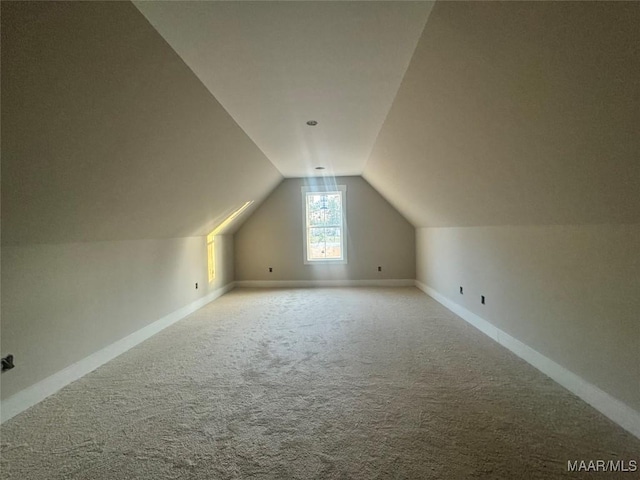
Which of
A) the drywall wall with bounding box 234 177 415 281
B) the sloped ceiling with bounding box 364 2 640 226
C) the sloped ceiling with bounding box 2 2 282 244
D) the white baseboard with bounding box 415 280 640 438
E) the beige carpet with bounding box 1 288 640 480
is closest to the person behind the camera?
the sloped ceiling with bounding box 364 2 640 226

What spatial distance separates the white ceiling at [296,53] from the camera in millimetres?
1479

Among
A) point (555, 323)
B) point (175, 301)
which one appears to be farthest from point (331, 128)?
point (175, 301)

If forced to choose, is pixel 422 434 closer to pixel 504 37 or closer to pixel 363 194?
pixel 504 37

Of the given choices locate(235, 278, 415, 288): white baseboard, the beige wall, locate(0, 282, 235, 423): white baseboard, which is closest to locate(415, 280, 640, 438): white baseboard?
the beige wall

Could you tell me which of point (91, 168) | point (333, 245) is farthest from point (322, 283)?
point (91, 168)

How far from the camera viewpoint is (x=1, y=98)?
4.00 feet

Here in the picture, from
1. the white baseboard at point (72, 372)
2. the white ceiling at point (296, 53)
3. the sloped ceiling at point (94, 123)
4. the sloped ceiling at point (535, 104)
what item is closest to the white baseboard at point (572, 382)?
the sloped ceiling at point (535, 104)

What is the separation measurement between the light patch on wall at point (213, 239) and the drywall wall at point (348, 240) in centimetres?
86

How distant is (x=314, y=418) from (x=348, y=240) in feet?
15.5

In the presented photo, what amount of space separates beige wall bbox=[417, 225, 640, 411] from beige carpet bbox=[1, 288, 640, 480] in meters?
0.26

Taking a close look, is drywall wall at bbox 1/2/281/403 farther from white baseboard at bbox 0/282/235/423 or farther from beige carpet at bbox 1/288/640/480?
beige carpet at bbox 1/288/640/480

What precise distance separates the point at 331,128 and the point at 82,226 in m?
2.39

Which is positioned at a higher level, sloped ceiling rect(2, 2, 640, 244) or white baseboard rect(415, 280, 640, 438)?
sloped ceiling rect(2, 2, 640, 244)

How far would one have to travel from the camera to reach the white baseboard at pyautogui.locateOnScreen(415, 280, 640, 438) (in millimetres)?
1631
